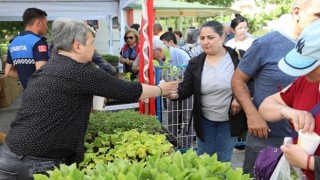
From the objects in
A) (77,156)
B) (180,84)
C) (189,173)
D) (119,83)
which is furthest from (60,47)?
(180,84)

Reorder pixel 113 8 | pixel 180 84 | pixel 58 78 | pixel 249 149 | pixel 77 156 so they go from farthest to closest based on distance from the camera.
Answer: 1. pixel 113 8
2. pixel 180 84
3. pixel 249 149
4. pixel 77 156
5. pixel 58 78

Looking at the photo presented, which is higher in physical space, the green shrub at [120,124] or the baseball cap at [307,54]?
the baseball cap at [307,54]

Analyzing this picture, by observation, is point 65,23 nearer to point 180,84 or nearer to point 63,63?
point 63,63

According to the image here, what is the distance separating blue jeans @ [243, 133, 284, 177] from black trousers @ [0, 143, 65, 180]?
145 cm

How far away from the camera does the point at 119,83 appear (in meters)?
2.33

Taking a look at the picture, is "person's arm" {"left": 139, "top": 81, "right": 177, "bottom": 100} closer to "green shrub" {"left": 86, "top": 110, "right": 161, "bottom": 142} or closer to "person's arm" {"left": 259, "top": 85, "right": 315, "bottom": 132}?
"green shrub" {"left": 86, "top": 110, "right": 161, "bottom": 142}

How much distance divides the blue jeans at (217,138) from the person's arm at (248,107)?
2.64ft

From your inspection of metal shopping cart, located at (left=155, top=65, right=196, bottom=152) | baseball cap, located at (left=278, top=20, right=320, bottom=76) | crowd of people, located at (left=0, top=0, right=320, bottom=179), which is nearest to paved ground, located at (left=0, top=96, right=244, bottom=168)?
metal shopping cart, located at (left=155, top=65, right=196, bottom=152)

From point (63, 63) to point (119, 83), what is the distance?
0.40 metres

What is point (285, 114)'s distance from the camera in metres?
1.76

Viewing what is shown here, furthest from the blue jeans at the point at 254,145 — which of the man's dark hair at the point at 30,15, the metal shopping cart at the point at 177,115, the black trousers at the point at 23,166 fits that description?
the man's dark hair at the point at 30,15

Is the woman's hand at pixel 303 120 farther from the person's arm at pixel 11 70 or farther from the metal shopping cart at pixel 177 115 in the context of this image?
the person's arm at pixel 11 70

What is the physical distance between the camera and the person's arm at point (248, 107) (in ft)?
8.07

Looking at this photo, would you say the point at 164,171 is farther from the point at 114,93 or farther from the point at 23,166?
the point at 23,166
